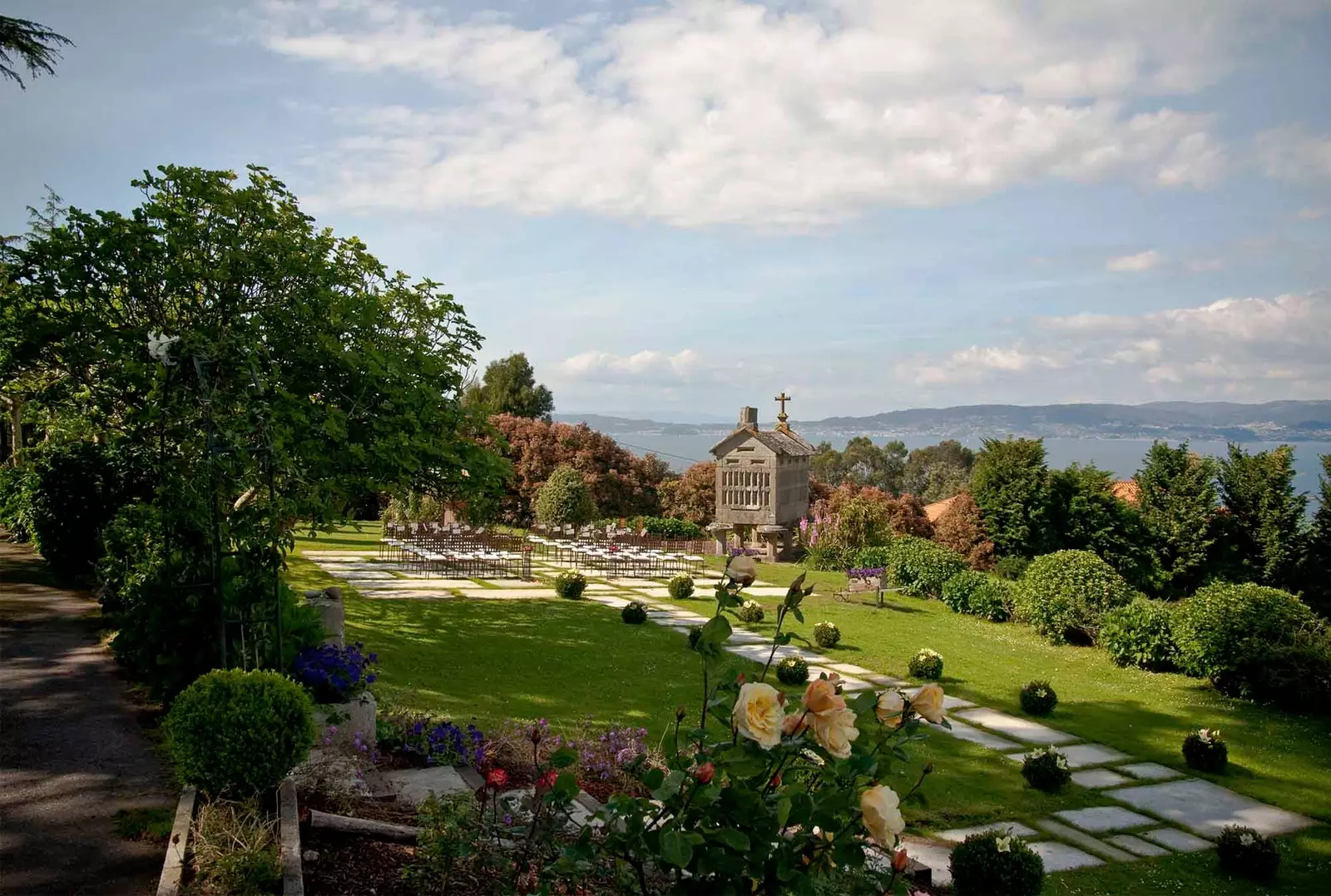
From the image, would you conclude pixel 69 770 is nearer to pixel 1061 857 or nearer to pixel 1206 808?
pixel 1061 857

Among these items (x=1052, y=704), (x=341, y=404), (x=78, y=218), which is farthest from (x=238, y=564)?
(x=1052, y=704)

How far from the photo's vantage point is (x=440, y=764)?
19.4ft

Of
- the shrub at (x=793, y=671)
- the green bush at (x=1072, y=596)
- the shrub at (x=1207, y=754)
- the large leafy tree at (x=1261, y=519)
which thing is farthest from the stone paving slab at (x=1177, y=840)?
the large leafy tree at (x=1261, y=519)

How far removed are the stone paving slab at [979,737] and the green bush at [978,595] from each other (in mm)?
7443

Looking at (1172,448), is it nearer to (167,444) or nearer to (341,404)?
(341,404)

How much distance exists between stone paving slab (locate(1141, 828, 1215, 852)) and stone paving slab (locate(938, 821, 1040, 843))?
3.12ft

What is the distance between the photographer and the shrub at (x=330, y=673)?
589cm

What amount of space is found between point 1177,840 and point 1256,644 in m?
5.87

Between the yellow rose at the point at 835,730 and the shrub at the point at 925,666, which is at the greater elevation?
the yellow rose at the point at 835,730

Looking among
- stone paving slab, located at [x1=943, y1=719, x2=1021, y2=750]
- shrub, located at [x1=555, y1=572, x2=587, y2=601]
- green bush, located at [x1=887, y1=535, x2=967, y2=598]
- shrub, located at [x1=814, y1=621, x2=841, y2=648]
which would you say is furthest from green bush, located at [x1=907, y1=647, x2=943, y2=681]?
green bush, located at [x1=887, y1=535, x2=967, y2=598]

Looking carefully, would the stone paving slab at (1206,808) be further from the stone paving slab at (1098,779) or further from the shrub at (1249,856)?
the shrub at (1249,856)

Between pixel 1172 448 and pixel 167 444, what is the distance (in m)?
17.6

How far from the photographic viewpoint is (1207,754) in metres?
8.44

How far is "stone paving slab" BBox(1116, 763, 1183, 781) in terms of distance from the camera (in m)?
8.25
